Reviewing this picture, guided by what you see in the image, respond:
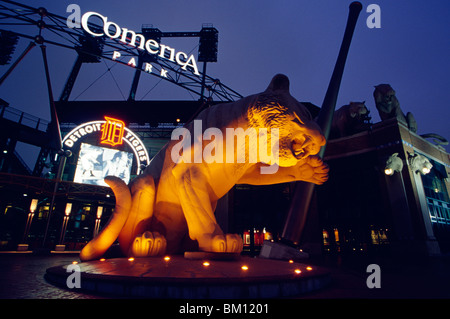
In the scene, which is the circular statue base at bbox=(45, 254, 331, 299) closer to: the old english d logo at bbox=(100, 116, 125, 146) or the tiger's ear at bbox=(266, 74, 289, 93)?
the tiger's ear at bbox=(266, 74, 289, 93)

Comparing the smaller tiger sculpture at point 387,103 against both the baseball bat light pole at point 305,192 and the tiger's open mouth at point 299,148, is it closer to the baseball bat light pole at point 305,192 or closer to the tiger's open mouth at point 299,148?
the baseball bat light pole at point 305,192

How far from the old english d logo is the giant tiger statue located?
10211 mm

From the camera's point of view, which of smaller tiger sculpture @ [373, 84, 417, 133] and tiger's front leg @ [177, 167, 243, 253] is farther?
smaller tiger sculpture @ [373, 84, 417, 133]

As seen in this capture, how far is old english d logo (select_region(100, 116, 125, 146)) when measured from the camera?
1186 centimetres

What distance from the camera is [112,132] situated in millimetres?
12094

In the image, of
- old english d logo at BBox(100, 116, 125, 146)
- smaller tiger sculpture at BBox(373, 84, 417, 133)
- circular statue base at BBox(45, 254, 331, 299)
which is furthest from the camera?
old english d logo at BBox(100, 116, 125, 146)

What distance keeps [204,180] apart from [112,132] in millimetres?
11155

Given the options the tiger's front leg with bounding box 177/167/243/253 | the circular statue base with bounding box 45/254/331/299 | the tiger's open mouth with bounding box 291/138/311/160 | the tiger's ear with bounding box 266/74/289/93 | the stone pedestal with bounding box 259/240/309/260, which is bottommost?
the stone pedestal with bounding box 259/240/309/260

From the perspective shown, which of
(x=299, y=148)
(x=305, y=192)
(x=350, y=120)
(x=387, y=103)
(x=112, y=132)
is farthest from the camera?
(x=112, y=132)

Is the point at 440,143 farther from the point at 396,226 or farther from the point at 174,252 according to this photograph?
the point at 174,252

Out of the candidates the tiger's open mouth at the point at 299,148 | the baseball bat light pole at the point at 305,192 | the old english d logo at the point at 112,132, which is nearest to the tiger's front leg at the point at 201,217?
the tiger's open mouth at the point at 299,148

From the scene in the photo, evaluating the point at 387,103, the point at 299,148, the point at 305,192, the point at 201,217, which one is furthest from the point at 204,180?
the point at 387,103

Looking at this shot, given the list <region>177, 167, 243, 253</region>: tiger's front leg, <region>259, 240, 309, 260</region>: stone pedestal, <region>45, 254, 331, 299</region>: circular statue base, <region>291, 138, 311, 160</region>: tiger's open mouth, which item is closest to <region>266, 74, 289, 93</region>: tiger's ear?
<region>291, 138, 311, 160</region>: tiger's open mouth

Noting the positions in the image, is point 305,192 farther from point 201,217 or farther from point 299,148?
point 201,217
